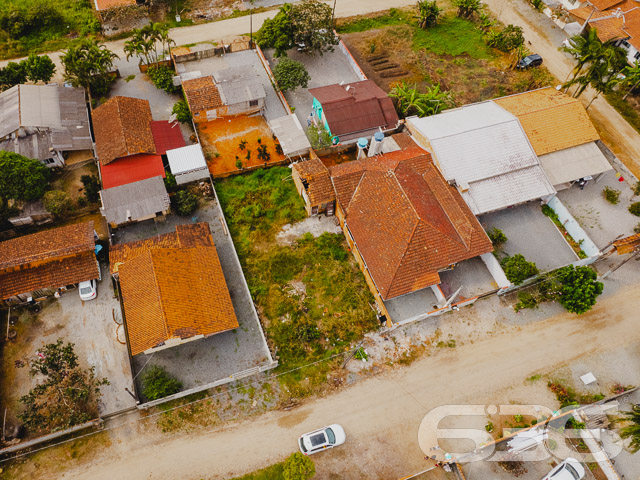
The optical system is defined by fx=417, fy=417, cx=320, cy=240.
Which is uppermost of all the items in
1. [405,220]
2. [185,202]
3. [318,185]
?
[185,202]

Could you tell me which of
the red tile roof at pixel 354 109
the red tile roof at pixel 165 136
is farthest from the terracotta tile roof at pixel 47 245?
the red tile roof at pixel 354 109

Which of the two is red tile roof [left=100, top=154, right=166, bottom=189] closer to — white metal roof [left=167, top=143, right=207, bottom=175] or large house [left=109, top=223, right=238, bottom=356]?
white metal roof [left=167, top=143, right=207, bottom=175]

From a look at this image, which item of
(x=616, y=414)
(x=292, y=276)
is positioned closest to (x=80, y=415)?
(x=292, y=276)

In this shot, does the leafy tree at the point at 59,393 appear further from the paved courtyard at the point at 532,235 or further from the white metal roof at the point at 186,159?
the paved courtyard at the point at 532,235

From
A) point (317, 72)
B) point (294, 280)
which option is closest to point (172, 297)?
point (294, 280)

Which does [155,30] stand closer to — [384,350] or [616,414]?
[384,350]

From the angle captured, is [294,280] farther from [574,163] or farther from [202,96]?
[574,163]

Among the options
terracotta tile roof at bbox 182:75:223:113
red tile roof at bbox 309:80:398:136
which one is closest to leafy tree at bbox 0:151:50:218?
terracotta tile roof at bbox 182:75:223:113
